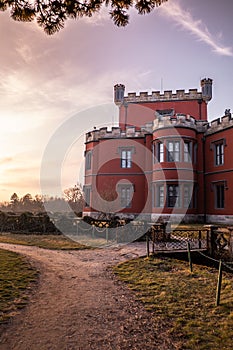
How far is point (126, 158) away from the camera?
1011 inches

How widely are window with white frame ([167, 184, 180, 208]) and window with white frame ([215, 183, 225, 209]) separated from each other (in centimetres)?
302

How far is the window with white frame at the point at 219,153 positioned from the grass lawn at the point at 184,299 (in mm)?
13109

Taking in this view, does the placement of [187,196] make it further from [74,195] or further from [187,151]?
[74,195]

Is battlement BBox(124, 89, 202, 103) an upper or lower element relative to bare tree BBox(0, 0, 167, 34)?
upper

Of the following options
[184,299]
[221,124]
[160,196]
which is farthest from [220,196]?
[184,299]

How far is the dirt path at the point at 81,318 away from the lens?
439 cm

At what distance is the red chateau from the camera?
2138 cm

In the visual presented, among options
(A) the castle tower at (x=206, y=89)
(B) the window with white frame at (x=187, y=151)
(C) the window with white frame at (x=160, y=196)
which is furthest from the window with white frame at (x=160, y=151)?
(A) the castle tower at (x=206, y=89)

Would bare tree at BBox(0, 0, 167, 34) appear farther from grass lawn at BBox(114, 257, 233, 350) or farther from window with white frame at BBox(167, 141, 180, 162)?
window with white frame at BBox(167, 141, 180, 162)

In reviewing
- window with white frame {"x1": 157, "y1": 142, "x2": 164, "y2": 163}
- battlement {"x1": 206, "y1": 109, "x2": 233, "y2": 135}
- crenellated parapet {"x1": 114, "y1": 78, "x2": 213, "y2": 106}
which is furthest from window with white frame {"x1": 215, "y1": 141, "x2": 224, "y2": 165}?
crenellated parapet {"x1": 114, "y1": 78, "x2": 213, "y2": 106}

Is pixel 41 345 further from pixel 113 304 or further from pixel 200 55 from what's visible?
pixel 200 55

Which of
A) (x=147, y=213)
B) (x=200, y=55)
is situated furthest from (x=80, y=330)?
(x=147, y=213)

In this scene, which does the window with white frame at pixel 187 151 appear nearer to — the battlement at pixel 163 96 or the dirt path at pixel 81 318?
the battlement at pixel 163 96

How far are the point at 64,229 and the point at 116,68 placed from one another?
480 inches
